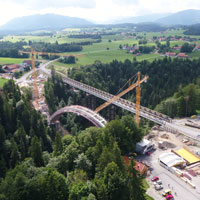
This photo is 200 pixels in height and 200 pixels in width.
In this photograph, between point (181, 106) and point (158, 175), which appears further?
point (181, 106)

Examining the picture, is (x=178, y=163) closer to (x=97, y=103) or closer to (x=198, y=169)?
(x=198, y=169)

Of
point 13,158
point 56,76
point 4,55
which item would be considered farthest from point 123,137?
point 4,55

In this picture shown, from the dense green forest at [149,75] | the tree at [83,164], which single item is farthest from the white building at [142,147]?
the dense green forest at [149,75]

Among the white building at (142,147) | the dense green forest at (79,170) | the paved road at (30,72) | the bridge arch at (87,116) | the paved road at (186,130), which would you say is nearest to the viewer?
the dense green forest at (79,170)

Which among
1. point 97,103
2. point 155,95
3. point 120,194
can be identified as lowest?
point 97,103

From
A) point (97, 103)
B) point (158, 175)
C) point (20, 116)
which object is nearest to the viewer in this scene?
point (158, 175)

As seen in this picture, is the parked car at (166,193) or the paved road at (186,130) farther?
the paved road at (186,130)

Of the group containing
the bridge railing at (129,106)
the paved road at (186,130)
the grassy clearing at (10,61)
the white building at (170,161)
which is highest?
the grassy clearing at (10,61)

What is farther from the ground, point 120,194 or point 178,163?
point 120,194

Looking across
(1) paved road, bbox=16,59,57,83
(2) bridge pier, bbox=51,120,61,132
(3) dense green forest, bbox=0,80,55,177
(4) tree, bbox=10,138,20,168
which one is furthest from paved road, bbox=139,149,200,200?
(1) paved road, bbox=16,59,57,83

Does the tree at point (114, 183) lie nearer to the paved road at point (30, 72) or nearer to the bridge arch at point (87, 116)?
the bridge arch at point (87, 116)

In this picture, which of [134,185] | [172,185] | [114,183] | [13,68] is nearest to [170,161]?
[172,185]
